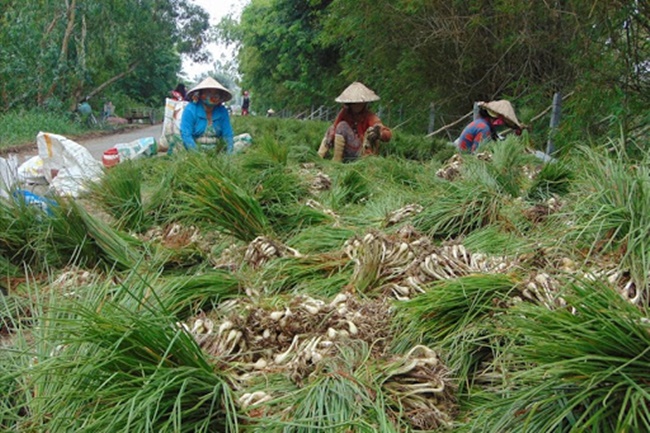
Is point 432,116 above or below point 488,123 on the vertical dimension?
below

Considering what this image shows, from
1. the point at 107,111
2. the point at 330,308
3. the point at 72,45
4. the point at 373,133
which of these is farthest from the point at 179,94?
the point at 107,111

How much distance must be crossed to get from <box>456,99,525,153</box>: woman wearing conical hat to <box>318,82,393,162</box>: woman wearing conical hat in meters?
0.73

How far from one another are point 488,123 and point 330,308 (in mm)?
4260

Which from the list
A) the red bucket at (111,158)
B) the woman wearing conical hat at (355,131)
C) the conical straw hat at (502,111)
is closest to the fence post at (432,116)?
the woman wearing conical hat at (355,131)

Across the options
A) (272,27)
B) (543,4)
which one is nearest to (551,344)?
(543,4)

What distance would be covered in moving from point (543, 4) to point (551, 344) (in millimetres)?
7448

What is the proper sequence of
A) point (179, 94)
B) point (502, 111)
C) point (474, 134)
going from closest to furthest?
1. point (502, 111)
2. point (474, 134)
3. point (179, 94)

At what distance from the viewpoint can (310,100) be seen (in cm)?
2189

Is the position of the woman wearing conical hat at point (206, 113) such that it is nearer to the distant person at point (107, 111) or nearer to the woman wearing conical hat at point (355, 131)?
the woman wearing conical hat at point (355, 131)

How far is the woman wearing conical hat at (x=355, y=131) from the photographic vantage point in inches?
229

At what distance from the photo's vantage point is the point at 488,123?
230 inches

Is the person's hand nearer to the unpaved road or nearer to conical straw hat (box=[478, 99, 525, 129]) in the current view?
conical straw hat (box=[478, 99, 525, 129])

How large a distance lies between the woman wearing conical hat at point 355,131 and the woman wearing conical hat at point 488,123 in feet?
2.40

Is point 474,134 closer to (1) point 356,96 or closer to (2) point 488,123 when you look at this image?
(2) point 488,123
